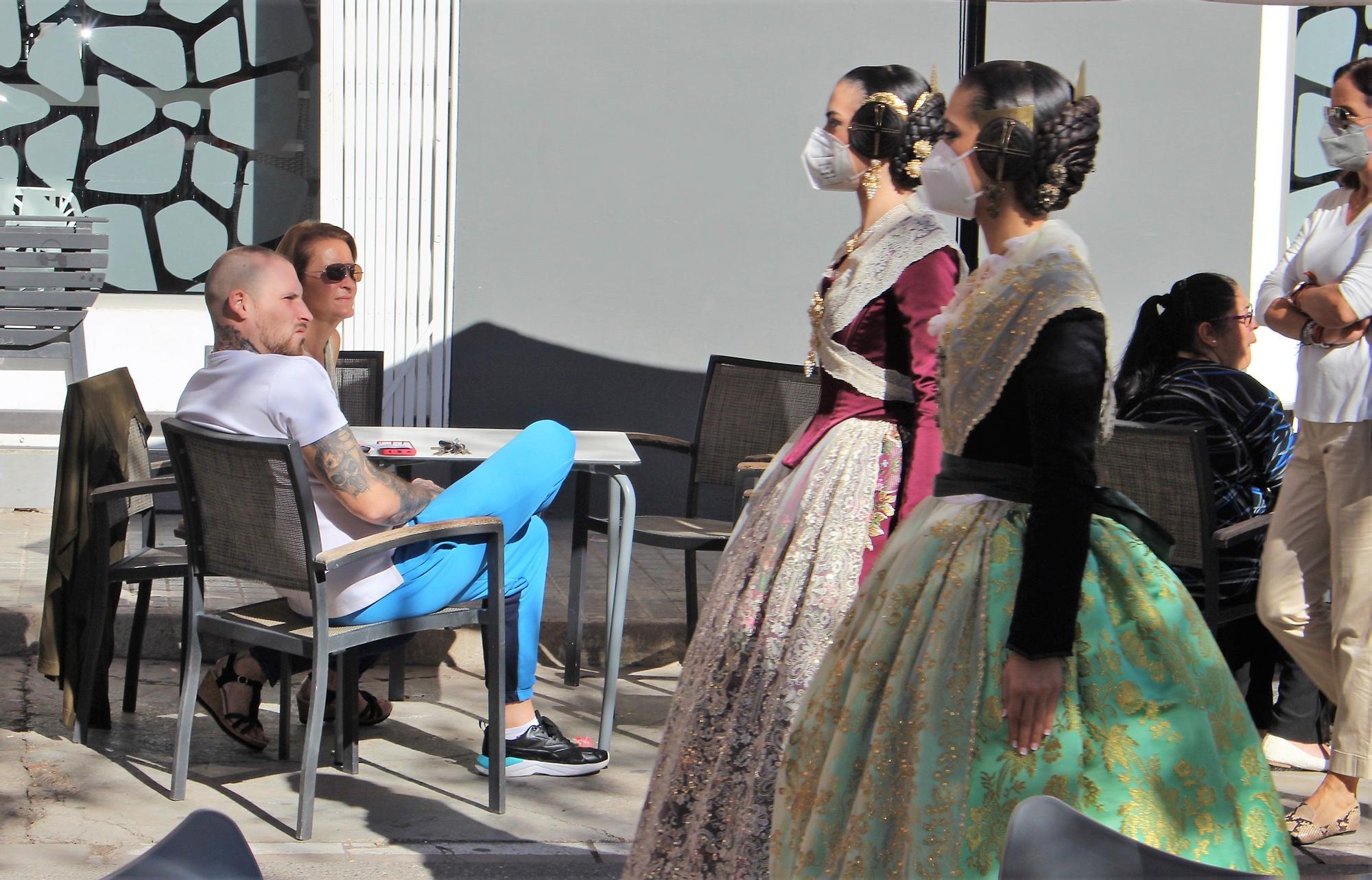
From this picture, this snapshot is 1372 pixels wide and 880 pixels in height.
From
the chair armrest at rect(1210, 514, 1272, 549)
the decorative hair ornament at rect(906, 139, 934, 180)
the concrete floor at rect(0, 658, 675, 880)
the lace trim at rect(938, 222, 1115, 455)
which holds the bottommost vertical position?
the concrete floor at rect(0, 658, 675, 880)

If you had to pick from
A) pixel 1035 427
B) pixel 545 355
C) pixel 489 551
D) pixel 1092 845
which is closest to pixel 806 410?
pixel 489 551

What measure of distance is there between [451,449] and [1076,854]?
3.23 meters

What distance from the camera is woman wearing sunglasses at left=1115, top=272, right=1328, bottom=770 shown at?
13.9ft

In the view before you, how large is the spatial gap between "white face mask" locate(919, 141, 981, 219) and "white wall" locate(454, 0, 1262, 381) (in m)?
4.75

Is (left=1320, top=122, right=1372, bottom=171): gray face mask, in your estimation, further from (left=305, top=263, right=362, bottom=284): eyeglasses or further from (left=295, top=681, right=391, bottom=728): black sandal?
(left=295, top=681, right=391, bottom=728): black sandal

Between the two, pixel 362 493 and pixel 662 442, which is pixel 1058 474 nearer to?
pixel 362 493

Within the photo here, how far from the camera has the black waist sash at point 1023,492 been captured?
222cm

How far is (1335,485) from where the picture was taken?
12.4 ft

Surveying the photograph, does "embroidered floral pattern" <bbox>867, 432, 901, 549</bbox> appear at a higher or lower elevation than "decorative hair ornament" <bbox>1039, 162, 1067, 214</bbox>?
lower

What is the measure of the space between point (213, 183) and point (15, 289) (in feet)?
3.54

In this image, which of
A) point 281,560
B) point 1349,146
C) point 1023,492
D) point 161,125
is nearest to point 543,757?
point 281,560

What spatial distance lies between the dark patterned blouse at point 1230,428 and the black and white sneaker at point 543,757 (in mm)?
1702

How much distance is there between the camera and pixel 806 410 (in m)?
5.23

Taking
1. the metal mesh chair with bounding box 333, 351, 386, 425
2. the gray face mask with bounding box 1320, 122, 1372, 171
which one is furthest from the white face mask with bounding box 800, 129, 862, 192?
the metal mesh chair with bounding box 333, 351, 386, 425
